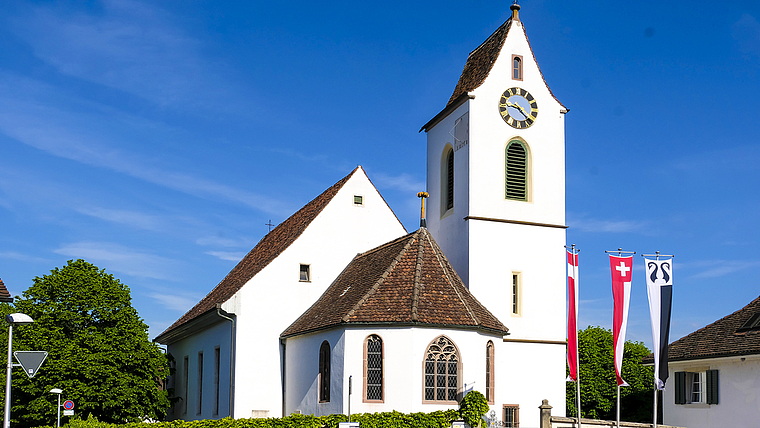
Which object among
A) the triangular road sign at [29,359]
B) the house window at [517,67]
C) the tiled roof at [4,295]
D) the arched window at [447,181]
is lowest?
the triangular road sign at [29,359]

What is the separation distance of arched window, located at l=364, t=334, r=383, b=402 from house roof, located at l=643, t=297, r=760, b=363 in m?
15.0

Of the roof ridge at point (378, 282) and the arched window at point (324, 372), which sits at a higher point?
the roof ridge at point (378, 282)

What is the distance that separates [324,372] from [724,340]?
1722cm

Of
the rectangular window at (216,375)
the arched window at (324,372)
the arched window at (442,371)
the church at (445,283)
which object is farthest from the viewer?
the rectangular window at (216,375)

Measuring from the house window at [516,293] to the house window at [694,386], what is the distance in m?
8.96

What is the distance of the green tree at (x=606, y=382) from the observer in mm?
49781

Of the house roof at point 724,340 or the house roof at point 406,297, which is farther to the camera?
the house roof at point 724,340

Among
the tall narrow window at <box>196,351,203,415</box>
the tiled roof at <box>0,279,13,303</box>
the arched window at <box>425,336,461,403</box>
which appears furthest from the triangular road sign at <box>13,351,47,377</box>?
the tall narrow window at <box>196,351,203,415</box>

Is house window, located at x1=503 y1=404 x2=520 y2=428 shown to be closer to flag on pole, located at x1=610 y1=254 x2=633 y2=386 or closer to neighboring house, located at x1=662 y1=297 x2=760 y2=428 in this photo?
flag on pole, located at x1=610 y1=254 x2=633 y2=386

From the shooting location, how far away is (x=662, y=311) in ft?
93.6

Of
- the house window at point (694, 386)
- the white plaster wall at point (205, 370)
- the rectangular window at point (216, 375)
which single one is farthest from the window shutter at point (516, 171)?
the rectangular window at point (216, 375)

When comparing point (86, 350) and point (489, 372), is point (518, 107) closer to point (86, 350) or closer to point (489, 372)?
point (489, 372)

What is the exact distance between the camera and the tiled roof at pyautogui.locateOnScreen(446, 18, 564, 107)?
112ft

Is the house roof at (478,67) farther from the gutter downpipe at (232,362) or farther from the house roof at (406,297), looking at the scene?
the gutter downpipe at (232,362)
